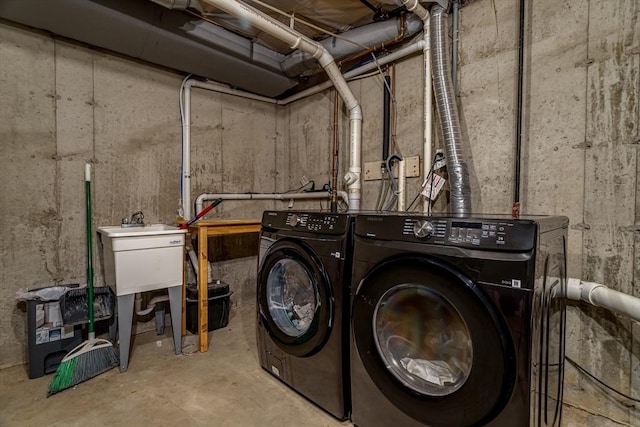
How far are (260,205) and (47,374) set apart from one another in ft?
6.57

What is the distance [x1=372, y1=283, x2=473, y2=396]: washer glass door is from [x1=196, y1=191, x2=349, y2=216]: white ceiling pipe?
4.83ft

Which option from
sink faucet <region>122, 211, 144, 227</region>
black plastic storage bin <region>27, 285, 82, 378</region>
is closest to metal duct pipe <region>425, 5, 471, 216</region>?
sink faucet <region>122, 211, 144, 227</region>

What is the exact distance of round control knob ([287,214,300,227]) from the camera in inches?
66.8

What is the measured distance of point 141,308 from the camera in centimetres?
Result: 255

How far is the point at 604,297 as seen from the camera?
1417 mm

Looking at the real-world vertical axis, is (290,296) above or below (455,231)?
below

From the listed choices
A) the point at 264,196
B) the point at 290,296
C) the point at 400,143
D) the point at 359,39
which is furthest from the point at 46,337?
the point at 359,39

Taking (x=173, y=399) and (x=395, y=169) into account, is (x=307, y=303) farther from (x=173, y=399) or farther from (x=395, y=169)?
(x=395, y=169)

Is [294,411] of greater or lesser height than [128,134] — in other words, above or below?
below

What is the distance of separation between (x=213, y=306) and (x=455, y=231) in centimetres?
210

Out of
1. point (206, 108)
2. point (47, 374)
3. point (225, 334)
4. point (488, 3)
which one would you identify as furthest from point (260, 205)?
point (488, 3)

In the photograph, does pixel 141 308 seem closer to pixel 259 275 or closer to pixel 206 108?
pixel 259 275

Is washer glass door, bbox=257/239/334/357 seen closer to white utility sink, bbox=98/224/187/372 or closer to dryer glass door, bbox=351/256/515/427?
dryer glass door, bbox=351/256/515/427

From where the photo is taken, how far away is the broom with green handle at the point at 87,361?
5.72 ft
